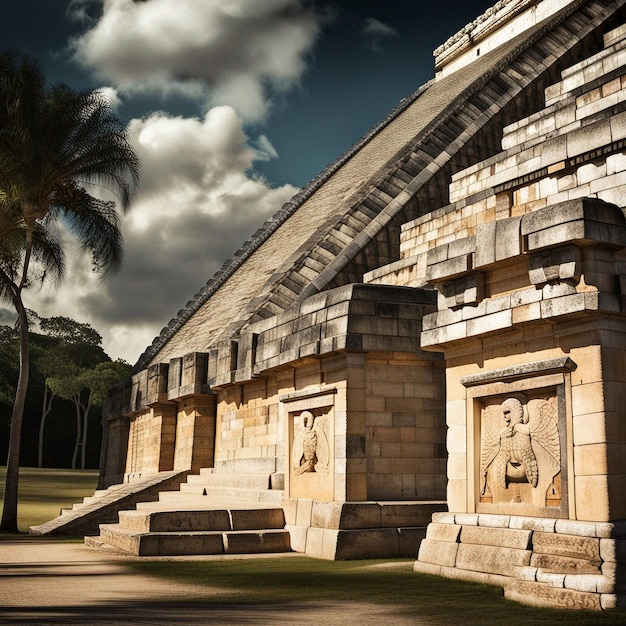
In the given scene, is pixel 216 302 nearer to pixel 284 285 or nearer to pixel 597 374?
pixel 284 285

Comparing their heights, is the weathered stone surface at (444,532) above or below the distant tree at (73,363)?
below

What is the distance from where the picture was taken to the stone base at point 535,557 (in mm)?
6195

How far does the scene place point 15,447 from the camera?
58.2 ft

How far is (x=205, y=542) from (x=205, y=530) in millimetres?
458

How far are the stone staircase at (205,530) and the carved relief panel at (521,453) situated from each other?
3.91 m

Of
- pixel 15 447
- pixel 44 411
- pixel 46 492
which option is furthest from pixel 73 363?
pixel 15 447

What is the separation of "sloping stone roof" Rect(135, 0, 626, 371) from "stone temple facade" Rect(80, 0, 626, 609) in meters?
0.07

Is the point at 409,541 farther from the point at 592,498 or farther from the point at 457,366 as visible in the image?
the point at 592,498

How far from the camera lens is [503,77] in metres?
19.4

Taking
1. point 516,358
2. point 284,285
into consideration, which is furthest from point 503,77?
point 516,358

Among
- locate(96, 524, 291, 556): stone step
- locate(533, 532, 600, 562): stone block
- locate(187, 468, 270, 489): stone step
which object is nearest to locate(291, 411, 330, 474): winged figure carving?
locate(96, 524, 291, 556): stone step

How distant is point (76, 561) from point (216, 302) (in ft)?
40.3

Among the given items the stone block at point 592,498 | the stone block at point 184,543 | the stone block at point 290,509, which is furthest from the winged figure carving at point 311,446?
the stone block at point 592,498

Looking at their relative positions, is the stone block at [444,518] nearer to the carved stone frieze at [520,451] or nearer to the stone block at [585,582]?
the carved stone frieze at [520,451]
